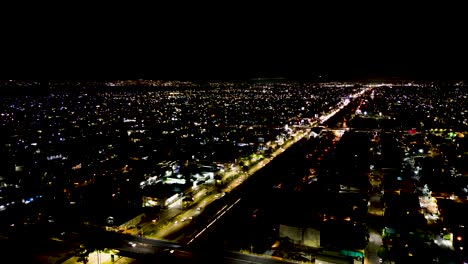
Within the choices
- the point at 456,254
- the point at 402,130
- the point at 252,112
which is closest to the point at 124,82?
the point at 252,112

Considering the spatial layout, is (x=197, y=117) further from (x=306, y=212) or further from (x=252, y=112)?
(x=306, y=212)

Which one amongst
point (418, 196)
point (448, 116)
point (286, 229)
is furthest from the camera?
point (448, 116)

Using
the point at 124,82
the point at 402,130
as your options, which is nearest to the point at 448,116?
the point at 402,130

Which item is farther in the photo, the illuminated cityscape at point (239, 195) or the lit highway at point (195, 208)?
the lit highway at point (195, 208)

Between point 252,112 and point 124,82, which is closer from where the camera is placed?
point 252,112

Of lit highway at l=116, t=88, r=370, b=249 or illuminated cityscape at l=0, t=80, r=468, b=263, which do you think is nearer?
illuminated cityscape at l=0, t=80, r=468, b=263

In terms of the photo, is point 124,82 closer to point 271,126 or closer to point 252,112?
point 252,112

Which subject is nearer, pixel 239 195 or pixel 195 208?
pixel 195 208

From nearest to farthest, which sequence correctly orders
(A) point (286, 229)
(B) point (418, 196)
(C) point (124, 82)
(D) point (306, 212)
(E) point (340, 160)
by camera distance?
(A) point (286, 229) < (D) point (306, 212) < (B) point (418, 196) < (E) point (340, 160) < (C) point (124, 82)

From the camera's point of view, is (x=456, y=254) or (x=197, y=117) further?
(x=197, y=117)
